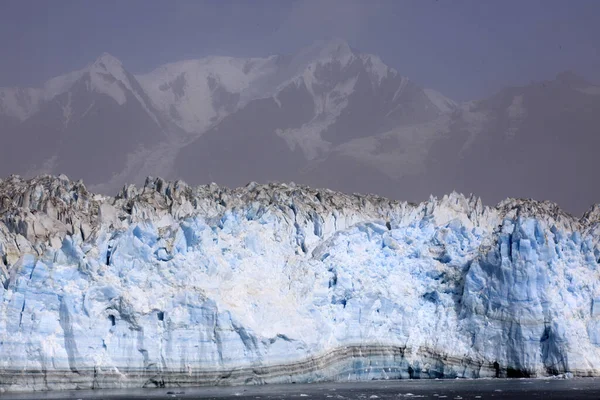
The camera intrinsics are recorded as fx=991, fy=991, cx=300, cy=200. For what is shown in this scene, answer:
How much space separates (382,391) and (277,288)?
21.1ft

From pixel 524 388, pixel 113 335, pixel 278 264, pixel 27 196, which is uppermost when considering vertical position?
pixel 27 196

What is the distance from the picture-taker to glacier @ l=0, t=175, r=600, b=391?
34531 millimetres

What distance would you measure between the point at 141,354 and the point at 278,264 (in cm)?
721

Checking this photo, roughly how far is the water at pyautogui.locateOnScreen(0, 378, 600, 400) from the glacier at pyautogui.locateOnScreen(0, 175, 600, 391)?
1251 millimetres

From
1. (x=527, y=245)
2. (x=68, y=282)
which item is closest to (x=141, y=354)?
(x=68, y=282)

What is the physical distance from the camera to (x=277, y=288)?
127ft

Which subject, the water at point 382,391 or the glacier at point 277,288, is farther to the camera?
the glacier at point 277,288

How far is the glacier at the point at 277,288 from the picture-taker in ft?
113

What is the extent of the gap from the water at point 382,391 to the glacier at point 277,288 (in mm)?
1251

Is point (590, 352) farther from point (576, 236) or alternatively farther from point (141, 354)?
point (141, 354)

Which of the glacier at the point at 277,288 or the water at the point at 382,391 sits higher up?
the glacier at the point at 277,288

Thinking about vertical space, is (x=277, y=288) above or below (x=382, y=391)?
above

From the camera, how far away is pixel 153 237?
3759 centimetres

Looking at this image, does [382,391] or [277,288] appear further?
[277,288]
